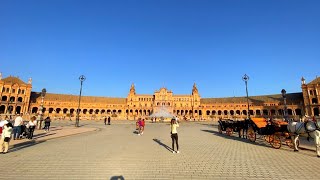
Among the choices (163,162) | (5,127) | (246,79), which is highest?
(246,79)

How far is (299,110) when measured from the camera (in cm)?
7981

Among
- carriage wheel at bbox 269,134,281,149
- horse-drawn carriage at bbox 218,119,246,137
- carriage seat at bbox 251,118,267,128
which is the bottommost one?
carriage wheel at bbox 269,134,281,149

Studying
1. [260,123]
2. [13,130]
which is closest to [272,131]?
[260,123]

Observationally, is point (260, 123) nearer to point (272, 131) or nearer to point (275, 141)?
point (272, 131)

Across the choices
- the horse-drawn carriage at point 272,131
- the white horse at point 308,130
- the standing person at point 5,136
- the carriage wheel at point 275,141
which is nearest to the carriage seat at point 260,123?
the horse-drawn carriage at point 272,131

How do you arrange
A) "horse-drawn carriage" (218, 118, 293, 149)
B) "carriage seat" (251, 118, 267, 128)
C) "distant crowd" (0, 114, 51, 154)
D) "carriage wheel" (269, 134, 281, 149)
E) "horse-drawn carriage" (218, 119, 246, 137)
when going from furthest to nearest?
"horse-drawn carriage" (218, 119, 246, 137)
"carriage seat" (251, 118, 267, 128)
"carriage wheel" (269, 134, 281, 149)
"horse-drawn carriage" (218, 118, 293, 149)
"distant crowd" (0, 114, 51, 154)

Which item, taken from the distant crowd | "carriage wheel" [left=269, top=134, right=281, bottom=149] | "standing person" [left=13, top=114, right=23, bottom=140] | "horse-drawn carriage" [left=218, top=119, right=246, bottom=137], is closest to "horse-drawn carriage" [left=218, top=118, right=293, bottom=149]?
"carriage wheel" [left=269, top=134, right=281, bottom=149]

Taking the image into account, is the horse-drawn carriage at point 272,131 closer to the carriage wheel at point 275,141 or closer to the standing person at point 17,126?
the carriage wheel at point 275,141

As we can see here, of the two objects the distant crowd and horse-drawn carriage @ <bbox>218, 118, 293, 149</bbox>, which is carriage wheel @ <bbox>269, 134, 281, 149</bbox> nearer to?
horse-drawn carriage @ <bbox>218, 118, 293, 149</bbox>

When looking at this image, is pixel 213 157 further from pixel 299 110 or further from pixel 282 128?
pixel 299 110

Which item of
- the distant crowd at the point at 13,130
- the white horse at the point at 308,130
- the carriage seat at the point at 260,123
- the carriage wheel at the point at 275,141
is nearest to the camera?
the white horse at the point at 308,130

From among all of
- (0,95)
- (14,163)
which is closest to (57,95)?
(0,95)

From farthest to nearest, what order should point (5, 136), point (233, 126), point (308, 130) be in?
1. point (233, 126)
2. point (308, 130)
3. point (5, 136)

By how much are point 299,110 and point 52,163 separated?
3799 inches
